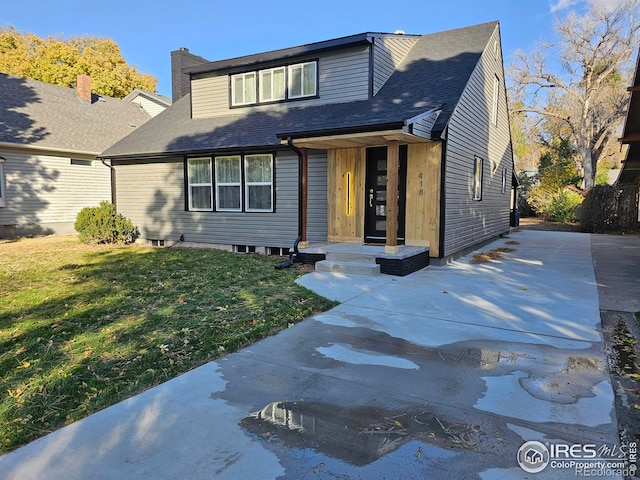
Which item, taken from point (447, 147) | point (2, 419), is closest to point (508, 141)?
point (447, 147)

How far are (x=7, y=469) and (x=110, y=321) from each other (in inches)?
111

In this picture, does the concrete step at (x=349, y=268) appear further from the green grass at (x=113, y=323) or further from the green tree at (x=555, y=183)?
the green tree at (x=555, y=183)

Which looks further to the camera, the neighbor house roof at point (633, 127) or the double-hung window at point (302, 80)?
Answer: the double-hung window at point (302, 80)

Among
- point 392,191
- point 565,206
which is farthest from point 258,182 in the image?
point 565,206

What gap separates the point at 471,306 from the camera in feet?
19.4

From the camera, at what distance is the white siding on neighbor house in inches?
539

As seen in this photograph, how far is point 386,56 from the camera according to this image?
11.1 m

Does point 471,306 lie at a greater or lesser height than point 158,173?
lesser

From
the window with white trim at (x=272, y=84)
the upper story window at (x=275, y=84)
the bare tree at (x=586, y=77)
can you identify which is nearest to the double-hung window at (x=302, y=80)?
the upper story window at (x=275, y=84)

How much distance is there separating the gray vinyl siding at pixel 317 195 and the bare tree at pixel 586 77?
22.4m

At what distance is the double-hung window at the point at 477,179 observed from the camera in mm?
11718

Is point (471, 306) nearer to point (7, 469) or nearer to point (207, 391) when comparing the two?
point (207, 391)

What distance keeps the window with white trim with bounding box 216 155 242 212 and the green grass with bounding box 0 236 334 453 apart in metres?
2.62

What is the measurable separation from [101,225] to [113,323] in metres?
8.47
